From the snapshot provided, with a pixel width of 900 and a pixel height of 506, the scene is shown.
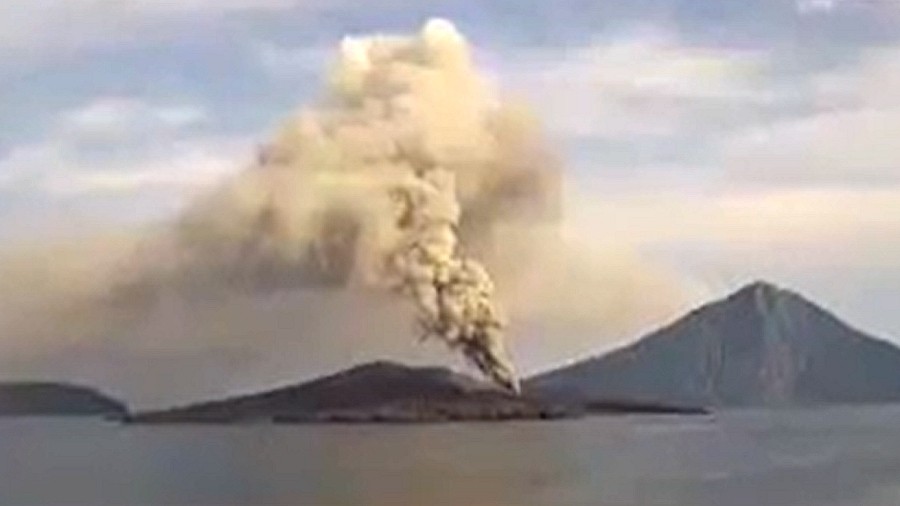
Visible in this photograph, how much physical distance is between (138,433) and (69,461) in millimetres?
A: 46447

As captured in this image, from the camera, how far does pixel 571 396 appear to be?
14788 cm

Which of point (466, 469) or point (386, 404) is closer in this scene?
point (466, 469)

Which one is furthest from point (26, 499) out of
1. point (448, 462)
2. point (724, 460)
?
point (724, 460)

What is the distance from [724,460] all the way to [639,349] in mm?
103039

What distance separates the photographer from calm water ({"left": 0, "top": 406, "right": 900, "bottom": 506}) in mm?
42594

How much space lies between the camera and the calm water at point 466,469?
42.6 metres

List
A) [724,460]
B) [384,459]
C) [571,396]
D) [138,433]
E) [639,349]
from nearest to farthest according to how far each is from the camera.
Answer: [724,460], [384,459], [138,433], [571,396], [639,349]

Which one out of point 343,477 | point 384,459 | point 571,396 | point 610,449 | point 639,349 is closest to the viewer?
point 343,477

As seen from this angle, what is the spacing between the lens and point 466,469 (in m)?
57.9

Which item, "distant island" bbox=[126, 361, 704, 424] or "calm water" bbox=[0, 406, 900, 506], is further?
"distant island" bbox=[126, 361, 704, 424]

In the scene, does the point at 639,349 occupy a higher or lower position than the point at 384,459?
higher

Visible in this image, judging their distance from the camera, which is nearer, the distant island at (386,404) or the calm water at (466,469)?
the calm water at (466,469)

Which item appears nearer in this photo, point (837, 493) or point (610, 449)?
point (837, 493)

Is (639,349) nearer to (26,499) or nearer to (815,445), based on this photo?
(815,445)
